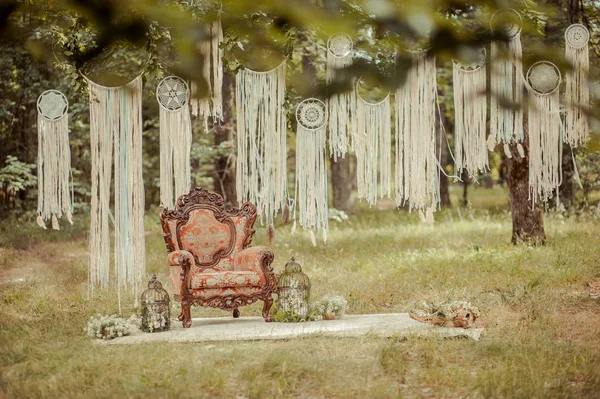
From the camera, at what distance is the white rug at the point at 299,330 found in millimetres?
4836

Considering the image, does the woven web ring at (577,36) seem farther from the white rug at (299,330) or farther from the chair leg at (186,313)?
the chair leg at (186,313)

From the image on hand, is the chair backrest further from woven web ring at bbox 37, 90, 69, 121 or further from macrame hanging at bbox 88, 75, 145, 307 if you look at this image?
woven web ring at bbox 37, 90, 69, 121

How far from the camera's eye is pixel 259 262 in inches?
216

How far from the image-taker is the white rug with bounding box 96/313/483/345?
15.9 ft

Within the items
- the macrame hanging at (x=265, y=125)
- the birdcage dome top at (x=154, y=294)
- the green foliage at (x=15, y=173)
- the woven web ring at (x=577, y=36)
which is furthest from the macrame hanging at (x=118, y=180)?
the green foliage at (x=15, y=173)

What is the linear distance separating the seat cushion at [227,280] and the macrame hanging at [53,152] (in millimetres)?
1124

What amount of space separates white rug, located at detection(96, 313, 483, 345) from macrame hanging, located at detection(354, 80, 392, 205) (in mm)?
943

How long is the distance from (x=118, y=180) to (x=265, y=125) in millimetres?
926

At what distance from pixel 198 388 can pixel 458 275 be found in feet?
11.6

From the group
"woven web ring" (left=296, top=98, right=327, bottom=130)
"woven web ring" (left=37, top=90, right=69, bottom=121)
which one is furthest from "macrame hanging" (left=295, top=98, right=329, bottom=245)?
"woven web ring" (left=37, top=90, right=69, bottom=121)

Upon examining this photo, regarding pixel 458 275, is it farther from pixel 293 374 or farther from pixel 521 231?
pixel 293 374

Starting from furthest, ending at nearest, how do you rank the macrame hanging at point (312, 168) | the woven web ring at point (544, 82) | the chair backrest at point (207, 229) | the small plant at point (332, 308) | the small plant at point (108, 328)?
the chair backrest at point (207, 229) < the small plant at point (332, 308) < the small plant at point (108, 328) < the macrame hanging at point (312, 168) < the woven web ring at point (544, 82)

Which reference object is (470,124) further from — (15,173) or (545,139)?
(15,173)

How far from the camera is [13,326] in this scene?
532 centimetres
